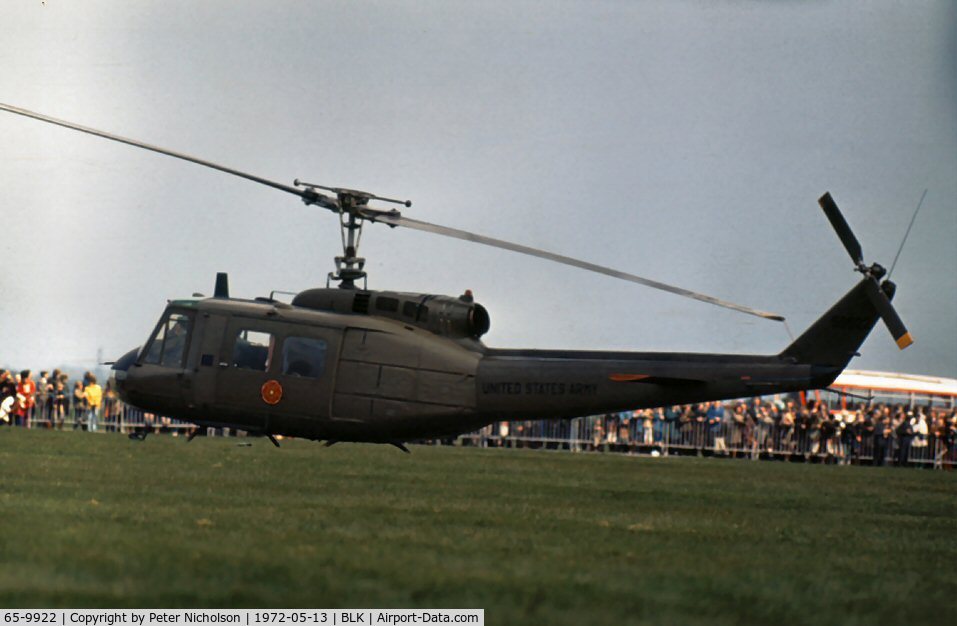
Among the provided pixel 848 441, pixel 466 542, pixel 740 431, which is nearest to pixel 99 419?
pixel 740 431

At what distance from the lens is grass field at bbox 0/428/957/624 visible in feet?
33.0

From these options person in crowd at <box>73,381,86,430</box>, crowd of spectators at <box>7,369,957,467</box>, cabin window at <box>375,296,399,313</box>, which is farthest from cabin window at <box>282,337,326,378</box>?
person in crowd at <box>73,381,86,430</box>

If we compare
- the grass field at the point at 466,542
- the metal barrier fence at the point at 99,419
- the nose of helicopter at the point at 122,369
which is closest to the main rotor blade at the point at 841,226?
the grass field at the point at 466,542

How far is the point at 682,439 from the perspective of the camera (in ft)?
150

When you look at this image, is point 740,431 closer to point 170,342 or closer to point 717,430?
point 717,430

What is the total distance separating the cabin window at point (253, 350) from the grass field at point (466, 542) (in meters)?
1.69

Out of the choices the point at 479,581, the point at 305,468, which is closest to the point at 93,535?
the point at 479,581

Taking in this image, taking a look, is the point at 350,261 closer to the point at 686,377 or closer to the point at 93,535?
the point at 686,377

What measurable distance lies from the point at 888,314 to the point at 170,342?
10780 millimetres

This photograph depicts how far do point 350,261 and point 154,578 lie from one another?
12.7 metres

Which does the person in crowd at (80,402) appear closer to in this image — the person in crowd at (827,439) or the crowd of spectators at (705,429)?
the crowd of spectators at (705,429)

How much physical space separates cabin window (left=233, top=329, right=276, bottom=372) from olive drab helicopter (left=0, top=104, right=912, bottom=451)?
21mm

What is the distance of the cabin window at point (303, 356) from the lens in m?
21.8

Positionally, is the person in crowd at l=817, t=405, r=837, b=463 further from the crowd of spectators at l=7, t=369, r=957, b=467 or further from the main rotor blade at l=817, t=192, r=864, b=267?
the main rotor blade at l=817, t=192, r=864, b=267
